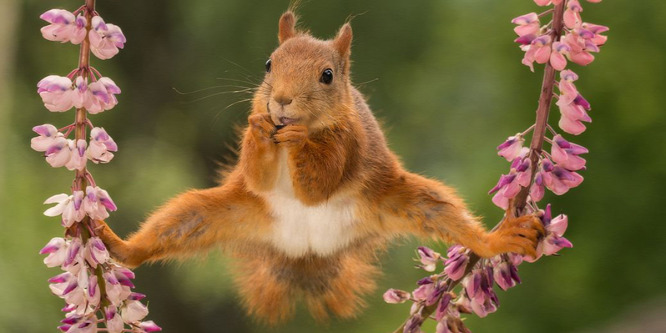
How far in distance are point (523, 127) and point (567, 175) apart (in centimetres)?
91

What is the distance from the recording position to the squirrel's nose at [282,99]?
0.69m

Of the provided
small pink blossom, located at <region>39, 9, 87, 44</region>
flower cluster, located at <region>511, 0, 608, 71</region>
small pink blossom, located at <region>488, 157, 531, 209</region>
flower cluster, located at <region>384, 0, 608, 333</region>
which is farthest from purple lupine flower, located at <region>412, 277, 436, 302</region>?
small pink blossom, located at <region>39, 9, 87, 44</region>

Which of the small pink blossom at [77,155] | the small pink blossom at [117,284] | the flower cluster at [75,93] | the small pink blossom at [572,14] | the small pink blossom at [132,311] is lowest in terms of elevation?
the small pink blossom at [132,311]

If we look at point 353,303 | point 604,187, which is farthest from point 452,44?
point 353,303

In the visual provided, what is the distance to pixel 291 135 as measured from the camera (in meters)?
0.72

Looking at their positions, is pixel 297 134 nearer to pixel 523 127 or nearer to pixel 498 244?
pixel 498 244

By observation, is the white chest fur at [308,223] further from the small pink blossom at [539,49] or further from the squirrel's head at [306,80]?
the small pink blossom at [539,49]

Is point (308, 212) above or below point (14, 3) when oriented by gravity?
below

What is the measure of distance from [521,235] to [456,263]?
0.19ft

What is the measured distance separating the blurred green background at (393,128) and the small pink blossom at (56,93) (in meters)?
0.40

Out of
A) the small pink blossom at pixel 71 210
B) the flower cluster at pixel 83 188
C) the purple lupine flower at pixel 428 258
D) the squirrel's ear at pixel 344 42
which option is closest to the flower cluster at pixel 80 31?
the flower cluster at pixel 83 188

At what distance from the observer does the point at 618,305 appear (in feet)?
5.34

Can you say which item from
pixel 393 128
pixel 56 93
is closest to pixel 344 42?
pixel 56 93

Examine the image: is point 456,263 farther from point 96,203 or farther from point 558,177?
point 96,203
